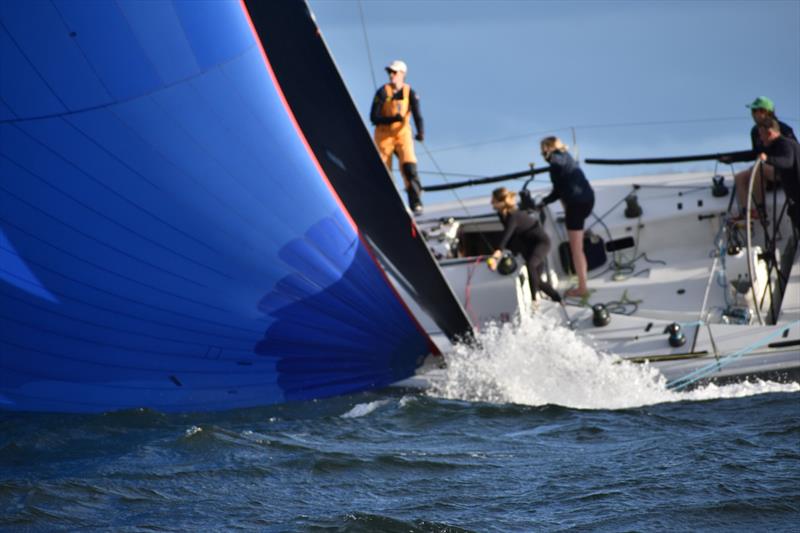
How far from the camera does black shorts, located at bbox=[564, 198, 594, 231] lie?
9789 millimetres

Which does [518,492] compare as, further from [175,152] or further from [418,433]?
[175,152]

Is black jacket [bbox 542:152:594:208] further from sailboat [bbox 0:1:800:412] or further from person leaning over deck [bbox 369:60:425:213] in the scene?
person leaning over deck [bbox 369:60:425:213]

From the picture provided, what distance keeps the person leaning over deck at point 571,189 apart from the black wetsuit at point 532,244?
1.33 ft

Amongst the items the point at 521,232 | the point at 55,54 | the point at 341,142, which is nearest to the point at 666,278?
the point at 521,232

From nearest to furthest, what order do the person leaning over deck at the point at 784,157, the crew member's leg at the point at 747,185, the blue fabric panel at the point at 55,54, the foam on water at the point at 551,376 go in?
the blue fabric panel at the point at 55,54 < the foam on water at the point at 551,376 < the person leaning over deck at the point at 784,157 < the crew member's leg at the point at 747,185

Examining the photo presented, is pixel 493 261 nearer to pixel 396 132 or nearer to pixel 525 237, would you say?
pixel 525 237

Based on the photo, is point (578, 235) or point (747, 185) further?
point (747, 185)

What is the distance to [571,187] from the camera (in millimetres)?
9727

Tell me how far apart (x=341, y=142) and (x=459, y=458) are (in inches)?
99.7

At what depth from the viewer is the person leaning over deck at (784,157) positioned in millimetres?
9172

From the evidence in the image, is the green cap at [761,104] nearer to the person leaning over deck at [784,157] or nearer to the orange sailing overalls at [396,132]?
the person leaning over deck at [784,157]

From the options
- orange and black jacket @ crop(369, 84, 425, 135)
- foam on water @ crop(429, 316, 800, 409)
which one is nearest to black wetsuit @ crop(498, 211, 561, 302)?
foam on water @ crop(429, 316, 800, 409)

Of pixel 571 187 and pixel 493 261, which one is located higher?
pixel 571 187

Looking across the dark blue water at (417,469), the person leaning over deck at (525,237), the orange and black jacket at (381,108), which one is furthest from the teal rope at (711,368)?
the orange and black jacket at (381,108)
